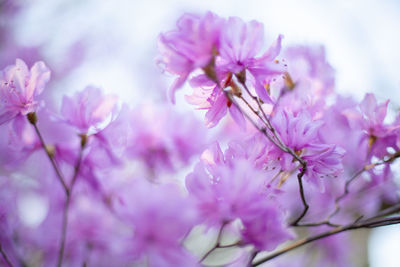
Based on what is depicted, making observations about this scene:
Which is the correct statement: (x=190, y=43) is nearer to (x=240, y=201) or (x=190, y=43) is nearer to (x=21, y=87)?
(x=240, y=201)

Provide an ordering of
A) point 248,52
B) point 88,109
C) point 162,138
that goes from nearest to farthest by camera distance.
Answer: point 248,52 → point 88,109 → point 162,138

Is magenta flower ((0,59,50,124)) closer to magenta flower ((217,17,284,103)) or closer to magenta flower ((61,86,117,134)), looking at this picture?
magenta flower ((61,86,117,134))

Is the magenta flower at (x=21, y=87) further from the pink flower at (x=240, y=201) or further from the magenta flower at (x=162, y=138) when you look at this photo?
the magenta flower at (x=162, y=138)

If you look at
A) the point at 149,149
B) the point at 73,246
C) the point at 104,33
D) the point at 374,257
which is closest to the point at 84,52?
the point at 104,33

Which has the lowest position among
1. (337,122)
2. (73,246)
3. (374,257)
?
(374,257)

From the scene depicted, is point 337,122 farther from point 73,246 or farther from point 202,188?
point 73,246

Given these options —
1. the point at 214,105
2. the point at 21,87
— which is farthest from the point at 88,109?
the point at 214,105
